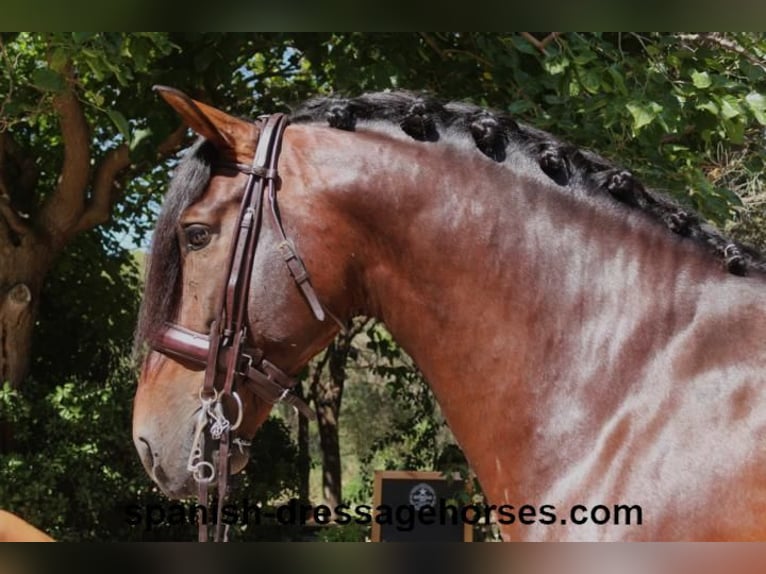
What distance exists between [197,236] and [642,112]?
7.65 feet

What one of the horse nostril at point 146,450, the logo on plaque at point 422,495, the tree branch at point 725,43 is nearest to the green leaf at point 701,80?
the tree branch at point 725,43

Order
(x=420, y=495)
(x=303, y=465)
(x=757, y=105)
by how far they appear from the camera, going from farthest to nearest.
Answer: (x=303, y=465), (x=420, y=495), (x=757, y=105)

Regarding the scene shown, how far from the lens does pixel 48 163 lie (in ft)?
25.0

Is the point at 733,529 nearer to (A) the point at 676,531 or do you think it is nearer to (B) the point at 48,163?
(A) the point at 676,531

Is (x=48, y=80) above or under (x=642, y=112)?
above

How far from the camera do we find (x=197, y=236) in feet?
6.74

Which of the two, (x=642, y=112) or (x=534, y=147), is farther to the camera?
(x=642, y=112)

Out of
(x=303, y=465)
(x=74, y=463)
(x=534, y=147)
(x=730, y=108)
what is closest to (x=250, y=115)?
(x=74, y=463)

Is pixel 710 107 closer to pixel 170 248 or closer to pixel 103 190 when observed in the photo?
pixel 170 248

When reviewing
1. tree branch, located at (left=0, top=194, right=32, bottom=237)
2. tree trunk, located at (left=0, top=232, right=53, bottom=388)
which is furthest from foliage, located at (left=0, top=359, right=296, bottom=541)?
tree branch, located at (left=0, top=194, right=32, bottom=237)

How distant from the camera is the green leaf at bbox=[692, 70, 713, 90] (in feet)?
12.8

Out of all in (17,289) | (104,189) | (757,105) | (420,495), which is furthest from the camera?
(104,189)

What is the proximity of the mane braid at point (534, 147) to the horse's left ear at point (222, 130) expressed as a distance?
0.20 metres

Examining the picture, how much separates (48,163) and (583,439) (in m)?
6.82
